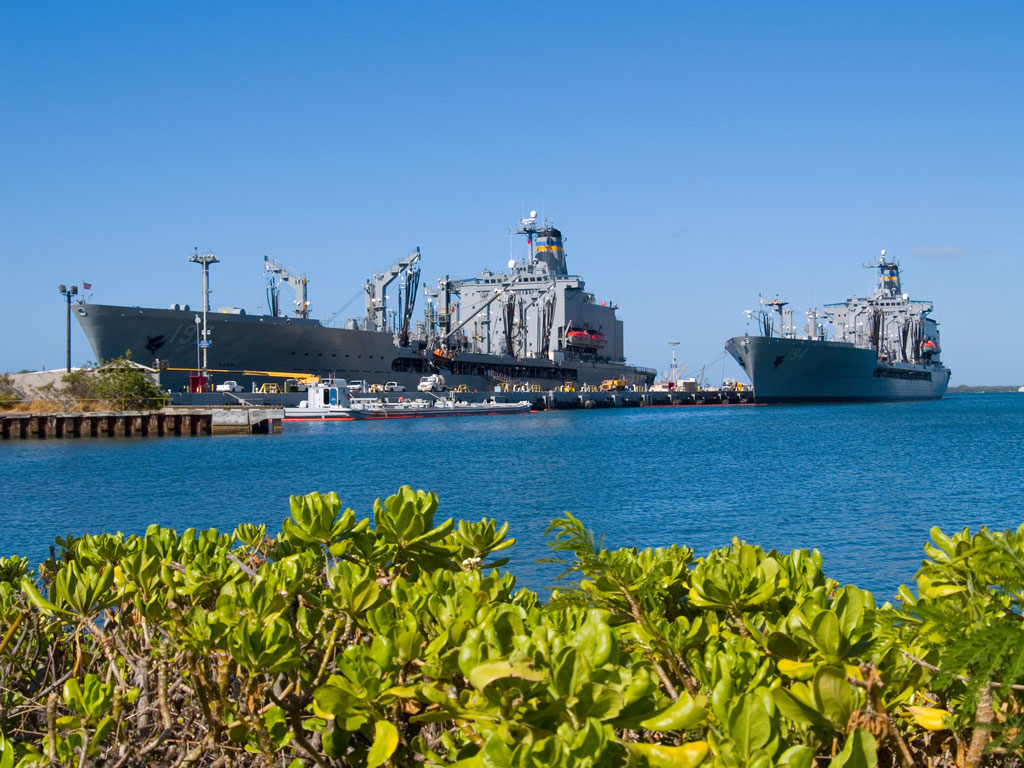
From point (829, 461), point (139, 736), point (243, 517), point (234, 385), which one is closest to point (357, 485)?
point (243, 517)

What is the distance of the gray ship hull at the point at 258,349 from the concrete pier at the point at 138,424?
7.49 metres

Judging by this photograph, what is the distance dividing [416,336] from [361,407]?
19.5 metres

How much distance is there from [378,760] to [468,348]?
82.8 m

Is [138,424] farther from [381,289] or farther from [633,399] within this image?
[633,399]

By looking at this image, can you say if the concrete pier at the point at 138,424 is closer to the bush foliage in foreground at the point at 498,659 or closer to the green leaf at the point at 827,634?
the bush foliage in foreground at the point at 498,659

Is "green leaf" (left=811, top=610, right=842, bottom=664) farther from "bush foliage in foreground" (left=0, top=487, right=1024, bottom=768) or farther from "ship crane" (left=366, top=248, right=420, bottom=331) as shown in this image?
"ship crane" (left=366, top=248, right=420, bottom=331)

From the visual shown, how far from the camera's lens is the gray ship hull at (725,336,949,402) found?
75.9m

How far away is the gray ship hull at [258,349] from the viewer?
52.9 meters

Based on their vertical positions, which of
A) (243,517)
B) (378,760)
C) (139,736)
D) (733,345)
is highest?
(733,345)

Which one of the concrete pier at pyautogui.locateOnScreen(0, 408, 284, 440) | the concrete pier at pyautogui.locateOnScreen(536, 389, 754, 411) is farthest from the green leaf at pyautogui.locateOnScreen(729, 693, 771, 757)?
the concrete pier at pyautogui.locateOnScreen(536, 389, 754, 411)

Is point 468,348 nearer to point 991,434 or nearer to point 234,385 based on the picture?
point 234,385

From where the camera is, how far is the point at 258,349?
2311 inches

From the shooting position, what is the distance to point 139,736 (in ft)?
8.53

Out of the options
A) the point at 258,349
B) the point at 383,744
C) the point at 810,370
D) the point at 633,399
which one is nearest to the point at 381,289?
the point at 258,349
